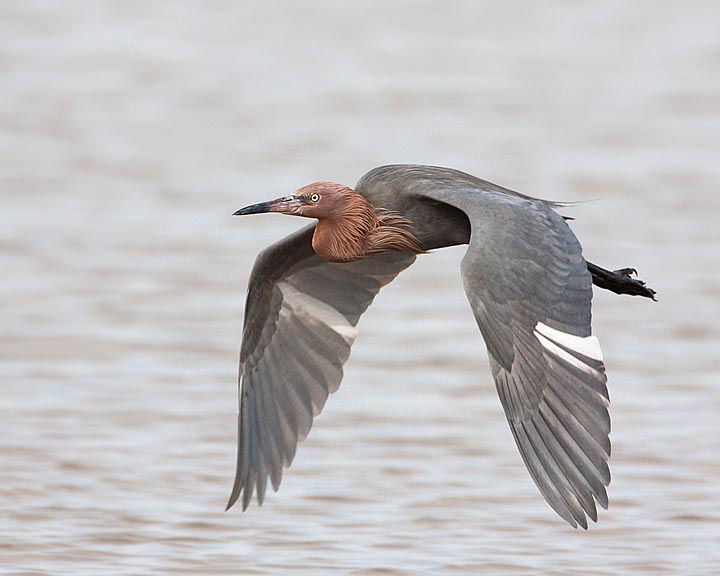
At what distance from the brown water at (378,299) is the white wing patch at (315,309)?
0.94m

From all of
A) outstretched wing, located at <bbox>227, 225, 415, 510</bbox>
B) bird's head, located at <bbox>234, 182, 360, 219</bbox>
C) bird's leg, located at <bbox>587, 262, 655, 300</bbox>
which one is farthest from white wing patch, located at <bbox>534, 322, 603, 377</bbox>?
outstretched wing, located at <bbox>227, 225, 415, 510</bbox>

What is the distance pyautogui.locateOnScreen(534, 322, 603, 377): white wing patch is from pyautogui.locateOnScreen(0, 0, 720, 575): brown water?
1.70m

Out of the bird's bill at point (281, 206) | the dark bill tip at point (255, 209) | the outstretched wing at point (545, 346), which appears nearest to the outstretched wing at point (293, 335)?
the bird's bill at point (281, 206)

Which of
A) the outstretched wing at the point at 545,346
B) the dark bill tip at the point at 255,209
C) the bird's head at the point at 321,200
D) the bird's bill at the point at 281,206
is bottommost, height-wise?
the outstretched wing at the point at 545,346

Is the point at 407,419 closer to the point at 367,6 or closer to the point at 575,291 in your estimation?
the point at 575,291

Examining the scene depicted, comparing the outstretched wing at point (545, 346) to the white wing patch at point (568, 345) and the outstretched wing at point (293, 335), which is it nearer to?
the white wing patch at point (568, 345)

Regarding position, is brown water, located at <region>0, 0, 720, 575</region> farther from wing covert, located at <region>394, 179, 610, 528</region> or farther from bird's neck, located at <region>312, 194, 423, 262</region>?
wing covert, located at <region>394, 179, 610, 528</region>

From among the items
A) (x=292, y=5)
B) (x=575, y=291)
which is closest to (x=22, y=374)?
(x=575, y=291)

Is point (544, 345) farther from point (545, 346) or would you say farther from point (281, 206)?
point (281, 206)

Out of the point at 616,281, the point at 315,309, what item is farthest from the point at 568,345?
the point at 315,309

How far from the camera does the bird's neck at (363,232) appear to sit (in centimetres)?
867

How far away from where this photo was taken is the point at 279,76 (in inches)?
878

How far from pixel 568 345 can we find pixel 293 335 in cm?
230

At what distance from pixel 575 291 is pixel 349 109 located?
516 inches
